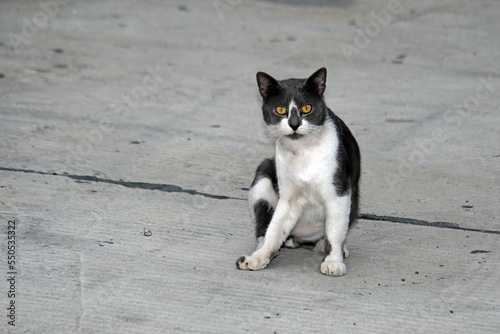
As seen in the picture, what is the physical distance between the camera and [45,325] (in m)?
3.47

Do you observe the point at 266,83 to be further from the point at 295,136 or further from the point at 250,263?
the point at 250,263

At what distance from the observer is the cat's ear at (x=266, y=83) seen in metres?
4.15

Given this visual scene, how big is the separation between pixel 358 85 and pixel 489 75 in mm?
1294

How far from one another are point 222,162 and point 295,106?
6.02 feet

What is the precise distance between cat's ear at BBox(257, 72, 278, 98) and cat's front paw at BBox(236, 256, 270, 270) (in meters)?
0.86

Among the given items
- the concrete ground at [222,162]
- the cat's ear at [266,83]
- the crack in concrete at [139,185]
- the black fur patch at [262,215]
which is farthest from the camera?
the crack in concrete at [139,185]

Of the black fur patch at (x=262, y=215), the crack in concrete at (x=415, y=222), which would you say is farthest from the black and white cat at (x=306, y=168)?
the crack in concrete at (x=415, y=222)

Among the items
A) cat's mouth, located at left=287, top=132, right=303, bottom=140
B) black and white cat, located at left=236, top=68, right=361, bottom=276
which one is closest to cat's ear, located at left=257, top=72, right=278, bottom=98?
black and white cat, located at left=236, top=68, right=361, bottom=276

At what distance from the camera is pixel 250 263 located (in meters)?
4.10

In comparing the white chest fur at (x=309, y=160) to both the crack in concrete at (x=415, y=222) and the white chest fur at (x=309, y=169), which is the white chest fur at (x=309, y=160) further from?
the crack in concrete at (x=415, y=222)

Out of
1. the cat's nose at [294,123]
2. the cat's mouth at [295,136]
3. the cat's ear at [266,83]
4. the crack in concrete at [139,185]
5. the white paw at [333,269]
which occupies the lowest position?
the crack in concrete at [139,185]

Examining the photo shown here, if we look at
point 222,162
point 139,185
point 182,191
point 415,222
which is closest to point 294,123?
point 415,222

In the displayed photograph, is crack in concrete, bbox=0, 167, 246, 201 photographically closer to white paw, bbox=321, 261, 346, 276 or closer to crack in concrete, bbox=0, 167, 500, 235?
crack in concrete, bbox=0, 167, 500, 235

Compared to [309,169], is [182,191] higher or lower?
lower
